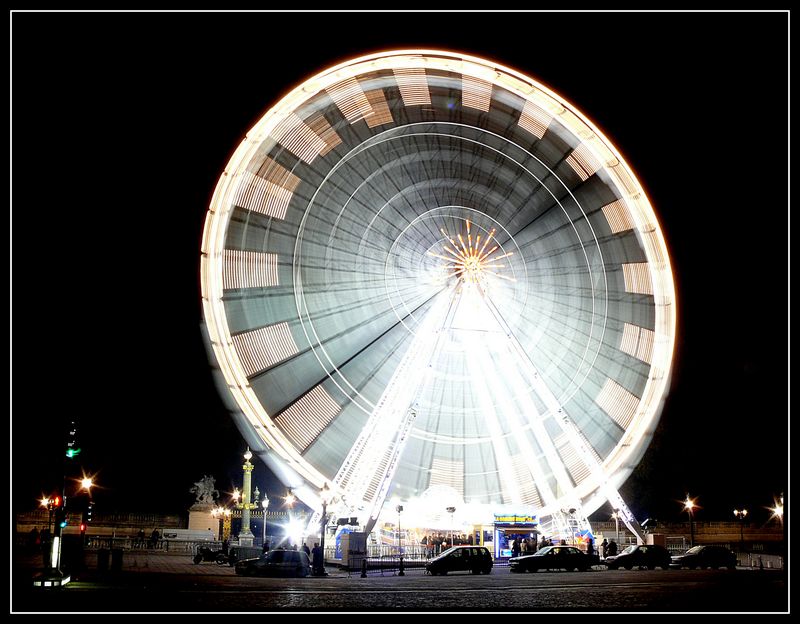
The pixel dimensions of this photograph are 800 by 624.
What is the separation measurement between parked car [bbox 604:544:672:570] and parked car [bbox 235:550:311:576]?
7995 mm

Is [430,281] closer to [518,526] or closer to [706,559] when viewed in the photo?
[518,526]

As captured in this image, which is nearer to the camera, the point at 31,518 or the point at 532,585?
the point at 532,585

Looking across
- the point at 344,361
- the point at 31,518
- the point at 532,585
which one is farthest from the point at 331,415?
the point at 31,518

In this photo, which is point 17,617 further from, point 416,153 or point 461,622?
point 416,153

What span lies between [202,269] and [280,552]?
6611 millimetres

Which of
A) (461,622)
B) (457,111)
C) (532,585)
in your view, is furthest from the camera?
(457,111)

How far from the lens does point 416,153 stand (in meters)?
20.9

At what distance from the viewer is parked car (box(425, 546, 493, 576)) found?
18.4 meters

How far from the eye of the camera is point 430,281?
71.7ft

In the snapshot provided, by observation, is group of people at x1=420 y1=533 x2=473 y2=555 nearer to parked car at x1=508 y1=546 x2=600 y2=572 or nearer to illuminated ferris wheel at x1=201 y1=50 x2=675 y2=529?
illuminated ferris wheel at x1=201 y1=50 x2=675 y2=529

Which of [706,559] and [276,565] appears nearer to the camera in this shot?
[276,565]

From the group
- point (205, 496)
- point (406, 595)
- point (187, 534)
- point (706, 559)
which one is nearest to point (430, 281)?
point (706, 559)

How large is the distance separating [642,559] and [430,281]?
8.98 metres

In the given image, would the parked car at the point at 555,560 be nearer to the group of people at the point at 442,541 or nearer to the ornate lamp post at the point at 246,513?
the group of people at the point at 442,541
